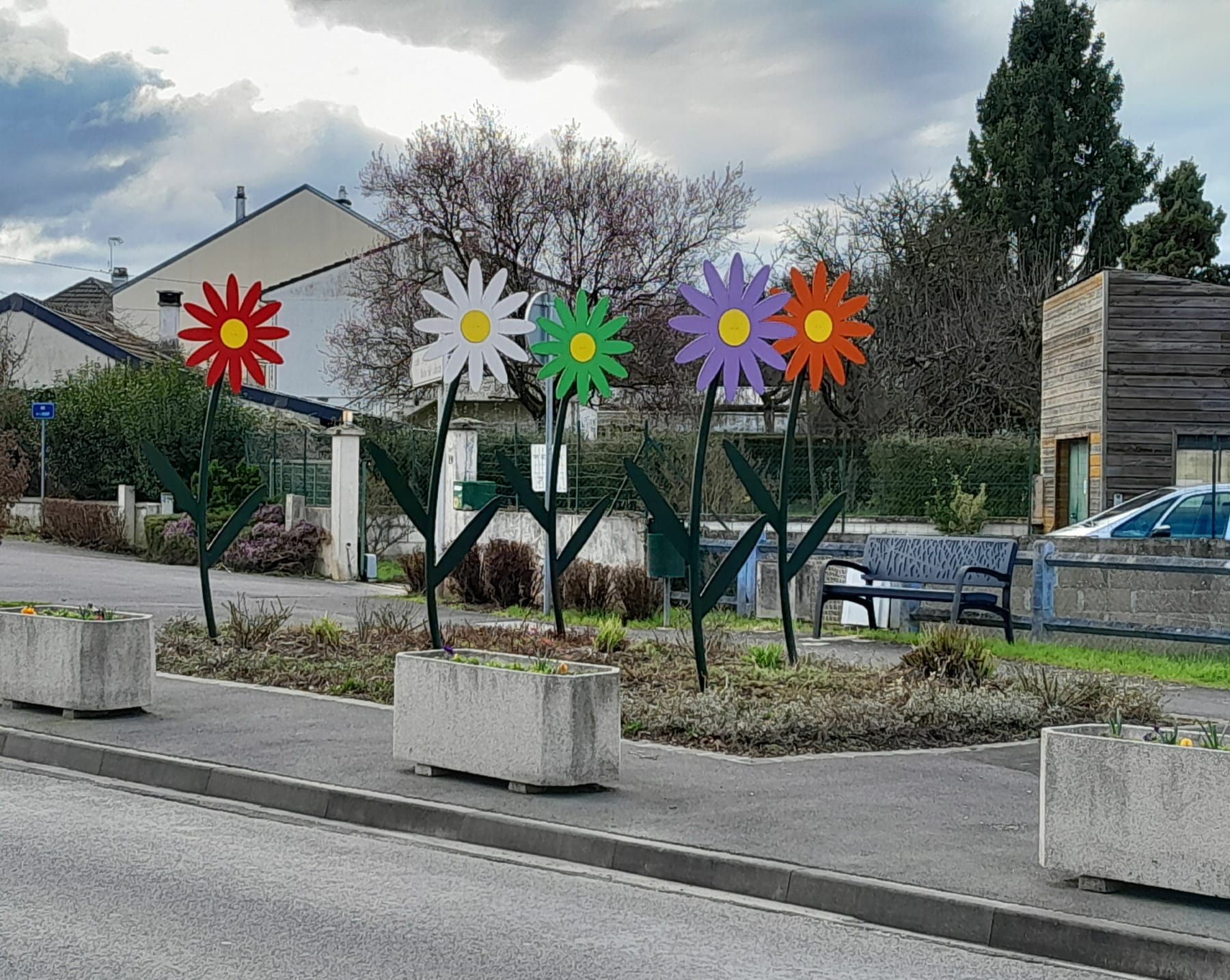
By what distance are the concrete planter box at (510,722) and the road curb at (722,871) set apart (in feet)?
1.57

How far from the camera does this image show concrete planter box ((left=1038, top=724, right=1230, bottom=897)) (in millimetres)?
5895

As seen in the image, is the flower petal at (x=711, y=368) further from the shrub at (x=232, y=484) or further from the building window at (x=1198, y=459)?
the building window at (x=1198, y=459)

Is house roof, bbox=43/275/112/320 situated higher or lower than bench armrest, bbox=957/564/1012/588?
higher

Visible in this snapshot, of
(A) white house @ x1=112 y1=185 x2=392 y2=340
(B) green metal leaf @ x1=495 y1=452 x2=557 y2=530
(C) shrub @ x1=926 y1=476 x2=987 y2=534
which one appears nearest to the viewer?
(B) green metal leaf @ x1=495 y1=452 x2=557 y2=530

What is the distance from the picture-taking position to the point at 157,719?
1001cm

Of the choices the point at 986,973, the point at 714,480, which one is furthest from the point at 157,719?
the point at 714,480

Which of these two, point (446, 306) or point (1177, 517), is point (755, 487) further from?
point (1177, 517)

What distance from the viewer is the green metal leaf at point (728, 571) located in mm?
10320

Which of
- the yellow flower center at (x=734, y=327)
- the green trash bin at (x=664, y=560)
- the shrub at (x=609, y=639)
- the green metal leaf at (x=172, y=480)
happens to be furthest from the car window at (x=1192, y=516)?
the green metal leaf at (x=172, y=480)

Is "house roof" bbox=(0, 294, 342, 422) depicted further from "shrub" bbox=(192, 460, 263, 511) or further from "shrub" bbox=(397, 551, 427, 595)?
"shrub" bbox=(397, 551, 427, 595)

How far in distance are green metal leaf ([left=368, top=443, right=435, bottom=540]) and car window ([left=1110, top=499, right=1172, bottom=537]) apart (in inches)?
509

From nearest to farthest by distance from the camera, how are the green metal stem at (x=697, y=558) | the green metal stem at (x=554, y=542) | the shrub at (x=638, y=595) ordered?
1. the green metal stem at (x=697, y=558)
2. the green metal stem at (x=554, y=542)
3. the shrub at (x=638, y=595)

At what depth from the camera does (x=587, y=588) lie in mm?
17625

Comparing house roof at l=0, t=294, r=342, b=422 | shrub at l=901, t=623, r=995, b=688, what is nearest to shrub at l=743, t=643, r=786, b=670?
shrub at l=901, t=623, r=995, b=688
